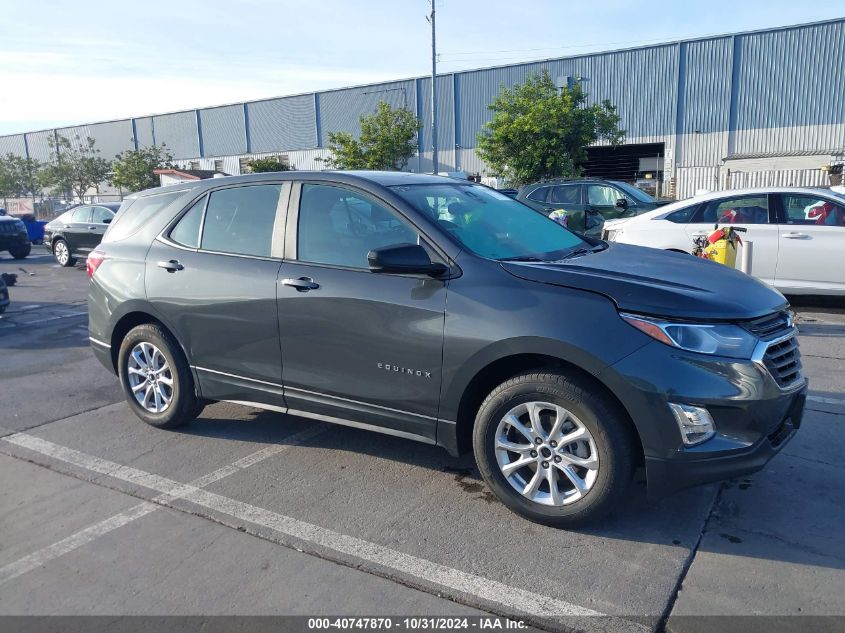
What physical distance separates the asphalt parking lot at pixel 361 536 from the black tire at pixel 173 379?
0.13m

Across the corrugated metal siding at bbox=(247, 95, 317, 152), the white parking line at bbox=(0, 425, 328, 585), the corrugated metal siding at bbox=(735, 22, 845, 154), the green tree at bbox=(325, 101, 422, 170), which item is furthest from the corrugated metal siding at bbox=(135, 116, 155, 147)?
the white parking line at bbox=(0, 425, 328, 585)

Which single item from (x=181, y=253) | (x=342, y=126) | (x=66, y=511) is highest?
(x=342, y=126)

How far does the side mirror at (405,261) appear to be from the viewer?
145 inches

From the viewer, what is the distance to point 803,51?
28.9 m

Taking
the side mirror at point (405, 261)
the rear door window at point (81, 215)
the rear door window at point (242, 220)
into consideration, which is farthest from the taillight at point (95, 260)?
the rear door window at point (81, 215)

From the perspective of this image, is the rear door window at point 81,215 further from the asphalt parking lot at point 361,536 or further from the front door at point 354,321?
the front door at point 354,321

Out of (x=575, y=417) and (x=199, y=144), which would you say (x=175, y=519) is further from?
(x=199, y=144)

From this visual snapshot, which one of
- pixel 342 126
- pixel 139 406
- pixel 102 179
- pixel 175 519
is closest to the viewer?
pixel 175 519

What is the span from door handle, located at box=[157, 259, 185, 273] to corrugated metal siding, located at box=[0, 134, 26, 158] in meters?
67.7

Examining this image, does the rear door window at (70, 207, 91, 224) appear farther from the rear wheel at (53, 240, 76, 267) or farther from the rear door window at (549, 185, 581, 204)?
the rear door window at (549, 185, 581, 204)

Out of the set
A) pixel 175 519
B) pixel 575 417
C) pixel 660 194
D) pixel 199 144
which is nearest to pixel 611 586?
pixel 575 417

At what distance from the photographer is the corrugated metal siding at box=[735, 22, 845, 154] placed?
28.5 metres

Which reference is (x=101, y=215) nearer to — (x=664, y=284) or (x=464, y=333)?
(x=464, y=333)

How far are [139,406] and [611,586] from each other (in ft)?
12.1
